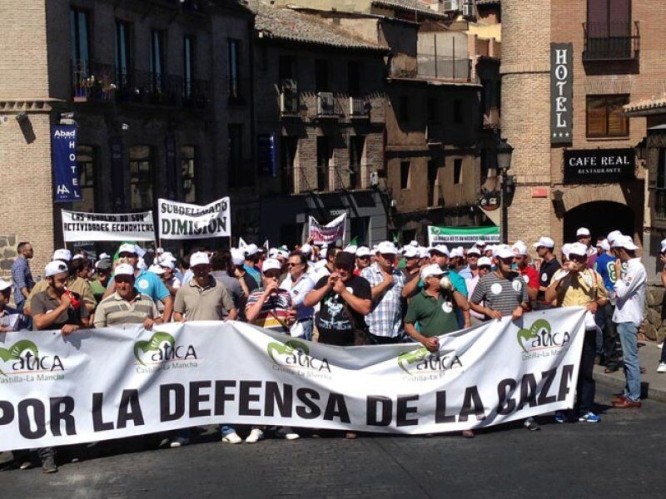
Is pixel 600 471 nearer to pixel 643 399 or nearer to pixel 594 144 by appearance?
pixel 643 399

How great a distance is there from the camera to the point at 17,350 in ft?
34.1

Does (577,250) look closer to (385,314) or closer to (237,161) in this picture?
(385,314)

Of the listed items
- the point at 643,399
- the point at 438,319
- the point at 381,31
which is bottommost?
the point at 643,399

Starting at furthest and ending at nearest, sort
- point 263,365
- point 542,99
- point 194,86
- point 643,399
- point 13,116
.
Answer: point 194,86, point 542,99, point 13,116, point 643,399, point 263,365

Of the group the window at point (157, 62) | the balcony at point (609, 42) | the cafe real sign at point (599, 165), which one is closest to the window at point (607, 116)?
the cafe real sign at point (599, 165)

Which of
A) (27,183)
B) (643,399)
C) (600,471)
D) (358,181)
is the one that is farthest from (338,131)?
(600,471)

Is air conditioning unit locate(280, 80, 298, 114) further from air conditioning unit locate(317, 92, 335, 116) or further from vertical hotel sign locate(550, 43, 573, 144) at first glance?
vertical hotel sign locate(550, 43, 573, 144)

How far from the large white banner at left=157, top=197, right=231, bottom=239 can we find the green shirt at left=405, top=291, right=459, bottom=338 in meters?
10.9

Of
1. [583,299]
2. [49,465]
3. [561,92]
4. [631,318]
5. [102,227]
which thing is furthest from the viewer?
[561,92]

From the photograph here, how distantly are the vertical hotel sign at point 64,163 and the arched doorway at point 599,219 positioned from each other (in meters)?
12.5

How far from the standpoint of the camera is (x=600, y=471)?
9.93 metres

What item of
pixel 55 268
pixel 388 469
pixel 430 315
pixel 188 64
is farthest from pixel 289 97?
pixel 388 469

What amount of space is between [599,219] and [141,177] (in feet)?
40.3

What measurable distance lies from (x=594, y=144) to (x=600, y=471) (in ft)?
68.9
